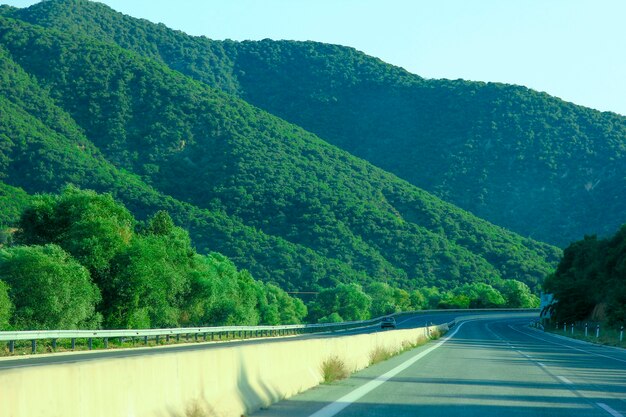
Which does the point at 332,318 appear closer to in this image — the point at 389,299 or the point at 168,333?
the point at 389,299

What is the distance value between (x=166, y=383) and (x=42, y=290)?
40.9 meters

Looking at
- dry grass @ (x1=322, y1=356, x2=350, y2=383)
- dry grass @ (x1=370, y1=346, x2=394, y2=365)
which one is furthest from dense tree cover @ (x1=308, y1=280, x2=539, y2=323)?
dry grass @ (x1=322, y1=356, x2=350, y2=383)

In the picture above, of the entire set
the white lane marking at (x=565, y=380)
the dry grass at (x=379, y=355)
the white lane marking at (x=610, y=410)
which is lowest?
the dry grass at (x=379, y=355)

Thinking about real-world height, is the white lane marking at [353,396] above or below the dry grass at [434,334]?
above

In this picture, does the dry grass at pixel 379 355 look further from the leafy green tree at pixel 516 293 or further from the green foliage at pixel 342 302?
the leafy green tree at pixel 516 293

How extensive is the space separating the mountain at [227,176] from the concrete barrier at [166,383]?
91029 mm

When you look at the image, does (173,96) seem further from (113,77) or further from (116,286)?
(116,286)

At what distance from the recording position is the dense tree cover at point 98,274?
47.4 meters

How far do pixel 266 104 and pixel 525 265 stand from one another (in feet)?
242

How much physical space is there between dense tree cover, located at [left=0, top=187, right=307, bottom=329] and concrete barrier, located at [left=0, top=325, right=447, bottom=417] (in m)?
32.9

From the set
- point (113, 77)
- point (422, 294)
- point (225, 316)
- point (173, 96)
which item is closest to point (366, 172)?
point (422, 294)

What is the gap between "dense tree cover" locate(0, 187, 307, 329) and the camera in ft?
156

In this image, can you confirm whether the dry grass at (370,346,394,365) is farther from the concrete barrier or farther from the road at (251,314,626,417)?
the concrete barrier

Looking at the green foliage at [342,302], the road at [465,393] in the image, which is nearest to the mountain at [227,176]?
the green foliage at [342,302]
